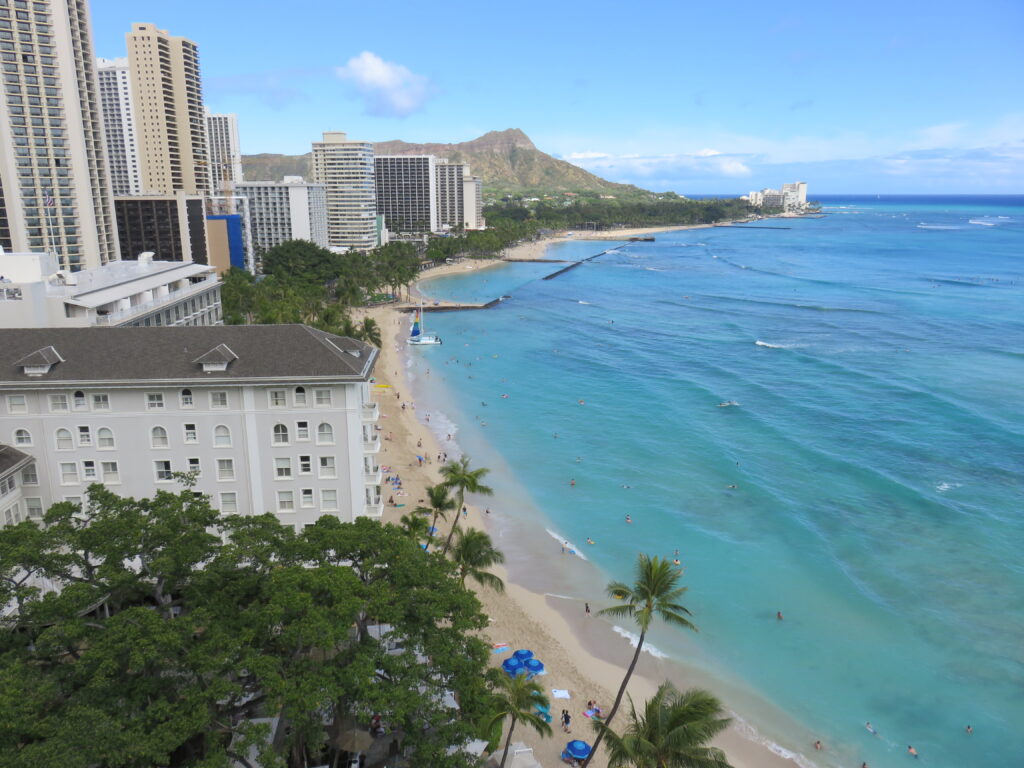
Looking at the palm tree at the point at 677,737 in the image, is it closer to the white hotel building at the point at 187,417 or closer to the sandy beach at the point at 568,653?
the sandy beach at the point at 568,653

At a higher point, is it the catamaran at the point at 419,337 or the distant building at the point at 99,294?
the distant building at the point at 99,294

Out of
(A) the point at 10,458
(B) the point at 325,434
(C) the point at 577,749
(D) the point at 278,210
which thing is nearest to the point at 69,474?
(A) the point at 10,458

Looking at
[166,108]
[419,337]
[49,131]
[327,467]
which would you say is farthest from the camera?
[166,108]

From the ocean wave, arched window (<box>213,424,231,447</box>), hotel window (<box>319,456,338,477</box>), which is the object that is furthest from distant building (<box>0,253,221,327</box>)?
the ocean wave

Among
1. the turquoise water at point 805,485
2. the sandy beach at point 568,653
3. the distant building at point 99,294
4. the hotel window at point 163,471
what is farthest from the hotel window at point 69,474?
the turquoise water at point 805,485

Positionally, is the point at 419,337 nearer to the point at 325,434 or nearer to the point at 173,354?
the point at 325,434

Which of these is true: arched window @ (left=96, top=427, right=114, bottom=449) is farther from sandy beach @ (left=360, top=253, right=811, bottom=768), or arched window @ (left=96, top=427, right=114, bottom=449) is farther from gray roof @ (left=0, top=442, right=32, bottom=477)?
sandy beach @ (left=360, top=253, right=811, bottom=768)

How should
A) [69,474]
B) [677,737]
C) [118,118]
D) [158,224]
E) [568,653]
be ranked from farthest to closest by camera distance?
[118,118]
[158,224]
[568,653]
[69,474]
[677,737]
